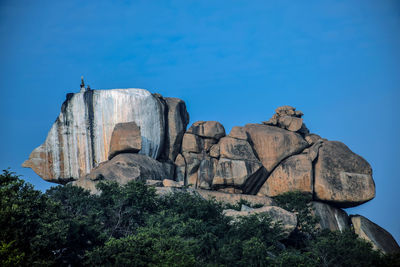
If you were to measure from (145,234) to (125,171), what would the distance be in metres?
13.4

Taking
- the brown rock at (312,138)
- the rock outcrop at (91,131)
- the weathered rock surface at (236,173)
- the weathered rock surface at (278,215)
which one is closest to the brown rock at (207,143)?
the rock outcrop at (91,131)

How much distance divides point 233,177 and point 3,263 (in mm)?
24079

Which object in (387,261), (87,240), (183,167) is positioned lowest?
(387,261)

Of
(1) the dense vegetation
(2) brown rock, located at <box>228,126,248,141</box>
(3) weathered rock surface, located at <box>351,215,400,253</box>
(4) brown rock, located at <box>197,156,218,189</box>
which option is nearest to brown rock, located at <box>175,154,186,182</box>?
(4) brown rock, located at <box>197,156,218,189</box>

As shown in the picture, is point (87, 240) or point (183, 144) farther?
point (183, 144)

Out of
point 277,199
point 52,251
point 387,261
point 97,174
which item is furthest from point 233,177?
point 52,251

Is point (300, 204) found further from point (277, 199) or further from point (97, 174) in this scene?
point (97, 174)

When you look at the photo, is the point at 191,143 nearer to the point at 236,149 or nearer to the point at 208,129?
the point at 208,129

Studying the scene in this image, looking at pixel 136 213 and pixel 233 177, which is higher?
pixel 233 177

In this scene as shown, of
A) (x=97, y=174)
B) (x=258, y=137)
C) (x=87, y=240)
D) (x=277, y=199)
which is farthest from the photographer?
(x=258, y=137)

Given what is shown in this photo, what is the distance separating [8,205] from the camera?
2969 cm

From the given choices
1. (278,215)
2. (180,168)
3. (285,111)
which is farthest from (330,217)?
(180,168)

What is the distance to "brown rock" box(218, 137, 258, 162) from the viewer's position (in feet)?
162

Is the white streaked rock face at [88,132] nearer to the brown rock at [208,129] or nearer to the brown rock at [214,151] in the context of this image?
the brown rock at [208,129]
